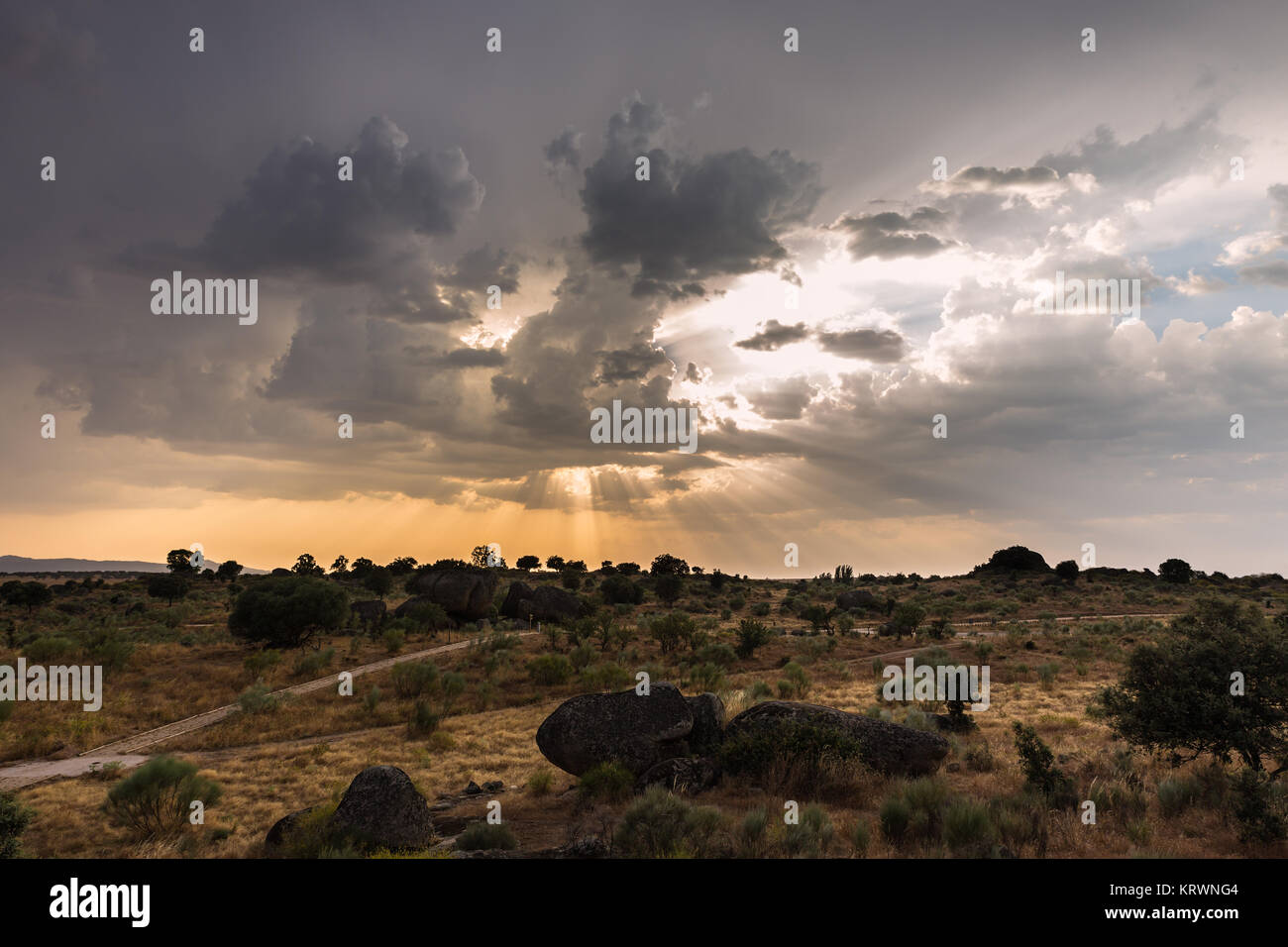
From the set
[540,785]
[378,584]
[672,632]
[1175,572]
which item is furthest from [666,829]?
[1175,572]

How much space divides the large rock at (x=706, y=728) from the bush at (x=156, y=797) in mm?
13021

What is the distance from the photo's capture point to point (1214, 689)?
13.7 m

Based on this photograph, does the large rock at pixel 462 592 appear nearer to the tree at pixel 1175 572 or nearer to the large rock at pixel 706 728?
the large rock at pixel 706 728

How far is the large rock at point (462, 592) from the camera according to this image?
61094mm

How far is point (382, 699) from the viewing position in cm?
3162

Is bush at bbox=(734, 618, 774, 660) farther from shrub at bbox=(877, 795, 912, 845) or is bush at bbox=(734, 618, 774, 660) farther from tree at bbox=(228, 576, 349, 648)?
tree at bbox=(228, 576, 349, 648)

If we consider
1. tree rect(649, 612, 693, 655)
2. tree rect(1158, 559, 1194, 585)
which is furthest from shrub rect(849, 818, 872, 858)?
tree rect(1158, 559, 1194, 585)

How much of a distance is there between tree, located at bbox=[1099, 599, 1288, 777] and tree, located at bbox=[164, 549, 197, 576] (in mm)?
134576

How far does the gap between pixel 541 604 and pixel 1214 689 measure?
175 ft

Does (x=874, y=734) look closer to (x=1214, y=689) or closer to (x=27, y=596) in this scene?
(x=1214, y=689)

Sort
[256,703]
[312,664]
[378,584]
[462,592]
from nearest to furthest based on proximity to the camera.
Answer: [256,703] → [312,664] → [462,592] → [378,584]

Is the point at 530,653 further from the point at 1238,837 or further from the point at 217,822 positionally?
the point at 1238,837

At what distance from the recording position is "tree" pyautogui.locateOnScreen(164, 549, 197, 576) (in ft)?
368

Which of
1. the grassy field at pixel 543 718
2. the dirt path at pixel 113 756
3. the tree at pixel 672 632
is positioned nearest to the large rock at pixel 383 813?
the grassy field at pixel 543 718
